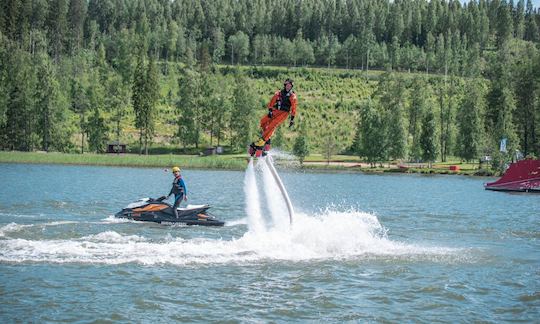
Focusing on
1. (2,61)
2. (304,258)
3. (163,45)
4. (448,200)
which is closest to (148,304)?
(304,258)

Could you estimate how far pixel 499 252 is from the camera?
25.3 m

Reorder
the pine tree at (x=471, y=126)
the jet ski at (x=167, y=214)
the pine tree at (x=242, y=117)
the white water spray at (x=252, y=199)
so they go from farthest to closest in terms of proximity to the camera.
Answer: the pine tree at (x=242, y=117) < the pine tree at (x=471, y=126) < the jet ski at (x=167, y=214) < the white water spray at (x=252, y=199)

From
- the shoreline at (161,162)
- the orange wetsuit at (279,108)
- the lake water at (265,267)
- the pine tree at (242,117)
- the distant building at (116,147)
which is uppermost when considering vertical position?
the pine tree at (242,117)

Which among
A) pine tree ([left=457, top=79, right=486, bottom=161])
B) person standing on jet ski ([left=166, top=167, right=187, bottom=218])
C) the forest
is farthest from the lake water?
the forest

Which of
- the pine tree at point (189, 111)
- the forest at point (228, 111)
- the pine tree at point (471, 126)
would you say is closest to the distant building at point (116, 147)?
the forest at point (228, 111)

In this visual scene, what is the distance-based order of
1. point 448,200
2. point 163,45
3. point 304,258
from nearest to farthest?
point 304,258, point 448,200, point 163,45

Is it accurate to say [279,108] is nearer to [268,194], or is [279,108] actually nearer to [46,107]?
[268,194]

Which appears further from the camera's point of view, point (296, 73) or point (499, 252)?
point (296, 73)

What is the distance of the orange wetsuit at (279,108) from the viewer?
69.2 feet

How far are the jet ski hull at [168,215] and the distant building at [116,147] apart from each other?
68767 mm

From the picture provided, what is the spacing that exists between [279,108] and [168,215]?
11331 mm

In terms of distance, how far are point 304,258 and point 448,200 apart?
2948 cm

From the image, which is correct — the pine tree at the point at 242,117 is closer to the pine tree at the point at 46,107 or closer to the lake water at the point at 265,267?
the pine tree at the point at 46,107

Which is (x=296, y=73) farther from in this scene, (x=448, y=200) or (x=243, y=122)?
(x=448, y=200)
